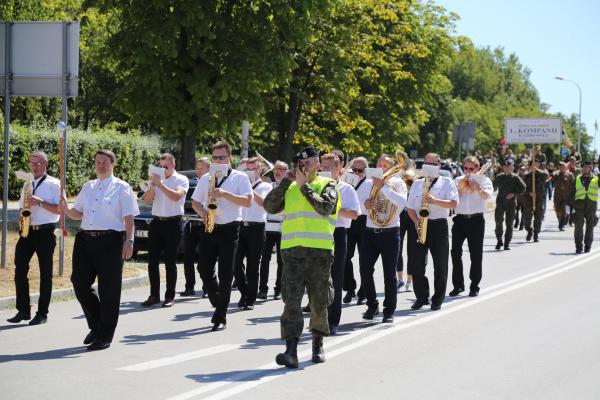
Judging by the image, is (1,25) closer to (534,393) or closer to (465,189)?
(465,189)

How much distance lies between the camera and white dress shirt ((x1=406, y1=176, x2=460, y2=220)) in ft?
41.7

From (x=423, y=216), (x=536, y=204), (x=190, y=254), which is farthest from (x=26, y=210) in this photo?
(x=536, y=204)

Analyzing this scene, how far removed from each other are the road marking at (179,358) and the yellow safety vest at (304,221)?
1367 millimetres

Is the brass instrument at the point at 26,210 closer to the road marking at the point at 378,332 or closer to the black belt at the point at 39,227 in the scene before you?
the black belt at the point at 39,227

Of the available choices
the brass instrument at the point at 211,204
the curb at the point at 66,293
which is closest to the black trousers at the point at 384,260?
the brass instrument at the point at 211,204

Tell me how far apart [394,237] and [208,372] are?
3.82 meters

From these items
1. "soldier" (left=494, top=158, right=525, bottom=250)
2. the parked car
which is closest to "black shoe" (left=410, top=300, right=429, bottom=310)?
the parked car

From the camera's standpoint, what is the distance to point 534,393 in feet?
25.5

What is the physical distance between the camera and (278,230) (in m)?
14.5

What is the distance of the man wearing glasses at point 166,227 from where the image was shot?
13.0 meters

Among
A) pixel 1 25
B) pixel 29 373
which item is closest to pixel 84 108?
pixel 1 25

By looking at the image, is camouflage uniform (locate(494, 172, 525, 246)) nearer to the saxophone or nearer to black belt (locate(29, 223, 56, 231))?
the saxophone

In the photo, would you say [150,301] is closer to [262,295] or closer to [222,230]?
[262,295]

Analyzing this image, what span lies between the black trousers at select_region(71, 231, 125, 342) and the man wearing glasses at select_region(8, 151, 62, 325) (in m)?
1.47
